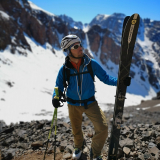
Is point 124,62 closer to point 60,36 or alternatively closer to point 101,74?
point 101,74

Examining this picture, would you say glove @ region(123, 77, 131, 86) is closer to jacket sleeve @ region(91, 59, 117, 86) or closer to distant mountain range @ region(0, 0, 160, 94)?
jacket sleeve @ region(91, 59, 117, 86)

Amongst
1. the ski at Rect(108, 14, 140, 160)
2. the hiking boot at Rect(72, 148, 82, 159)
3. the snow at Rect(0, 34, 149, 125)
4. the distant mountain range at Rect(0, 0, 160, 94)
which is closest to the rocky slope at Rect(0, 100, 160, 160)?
the hiking boot at Rect(72, 148, 82, 159)

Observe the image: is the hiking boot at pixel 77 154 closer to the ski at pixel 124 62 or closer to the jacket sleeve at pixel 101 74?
the ski at pixel 124 62

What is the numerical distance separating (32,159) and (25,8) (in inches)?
2825

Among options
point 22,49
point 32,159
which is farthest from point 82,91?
point 22,49

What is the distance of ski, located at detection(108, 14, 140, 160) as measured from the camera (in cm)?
273

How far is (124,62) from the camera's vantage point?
295 cm

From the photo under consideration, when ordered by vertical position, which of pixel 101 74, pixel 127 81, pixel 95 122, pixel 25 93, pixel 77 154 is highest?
pixel 25 93

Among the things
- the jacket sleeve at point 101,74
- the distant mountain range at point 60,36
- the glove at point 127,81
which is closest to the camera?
the glove at point 127,81

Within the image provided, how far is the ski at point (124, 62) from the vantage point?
2.73 metres

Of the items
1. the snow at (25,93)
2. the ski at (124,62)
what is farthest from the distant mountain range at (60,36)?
the ski at (124,62)

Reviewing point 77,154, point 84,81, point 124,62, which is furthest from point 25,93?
point 124,62

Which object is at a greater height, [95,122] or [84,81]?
[84,81]

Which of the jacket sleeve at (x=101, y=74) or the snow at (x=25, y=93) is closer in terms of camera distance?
the jacket sleeve at (x=101, y=74)
